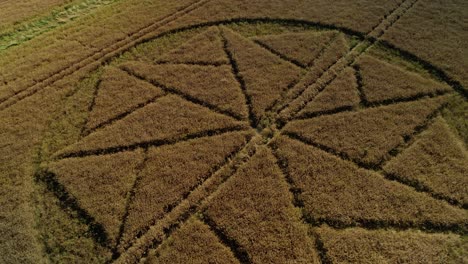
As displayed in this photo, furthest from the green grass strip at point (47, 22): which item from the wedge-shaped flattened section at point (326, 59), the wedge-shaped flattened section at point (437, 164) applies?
the wedge-shaped flattened section at point (437, 164)

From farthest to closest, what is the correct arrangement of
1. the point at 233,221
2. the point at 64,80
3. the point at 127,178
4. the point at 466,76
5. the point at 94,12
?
the point at 94,12, the point at 64,80, the point at 466,76, the point at 127,178, the point at 233,221

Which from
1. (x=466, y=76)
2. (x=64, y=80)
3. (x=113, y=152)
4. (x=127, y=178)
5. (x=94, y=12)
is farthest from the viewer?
(x=94, y=12)

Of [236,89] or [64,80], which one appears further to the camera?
[64,80]

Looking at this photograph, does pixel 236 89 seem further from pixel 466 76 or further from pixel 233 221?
pixel 466 76

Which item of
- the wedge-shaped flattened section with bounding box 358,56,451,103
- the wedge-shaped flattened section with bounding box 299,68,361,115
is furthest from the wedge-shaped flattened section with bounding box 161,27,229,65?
the wedge-shaped flattened section with bounding box 358,56,451,103

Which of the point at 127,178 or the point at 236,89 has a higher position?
the point at 236,89

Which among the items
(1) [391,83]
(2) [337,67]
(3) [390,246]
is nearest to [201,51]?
(2) [337,67]

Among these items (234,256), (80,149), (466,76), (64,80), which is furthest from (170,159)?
(466,76)
